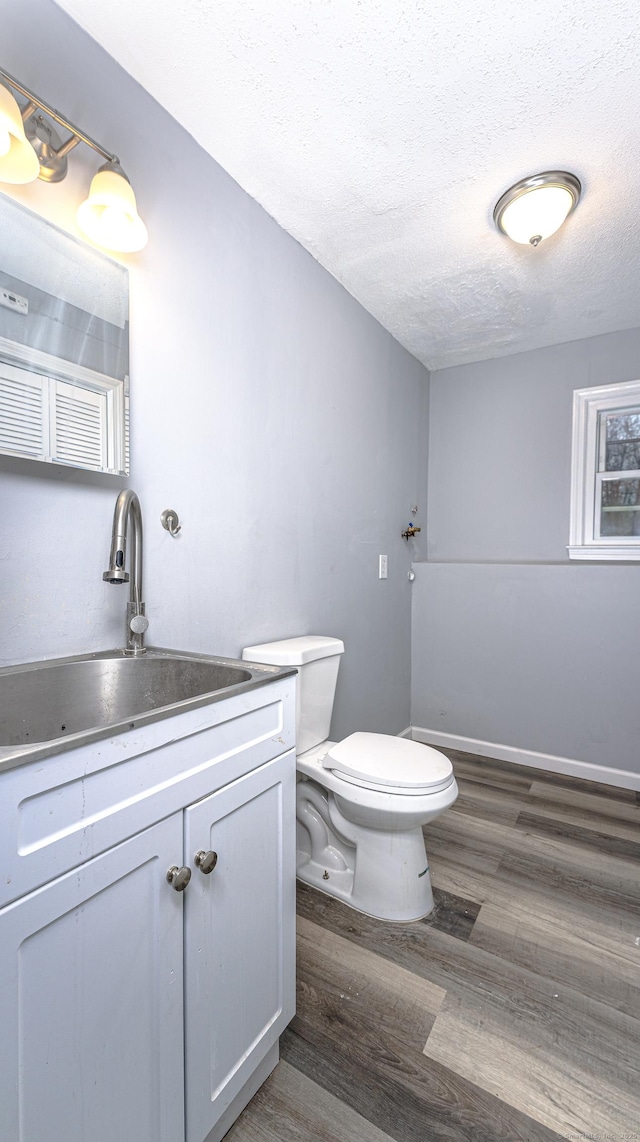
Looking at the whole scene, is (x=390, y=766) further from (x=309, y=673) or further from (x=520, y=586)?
(x=520, y=586)

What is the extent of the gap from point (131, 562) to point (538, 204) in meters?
1.73

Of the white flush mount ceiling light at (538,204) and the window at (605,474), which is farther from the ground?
the white flush mount ceiling light at (538,204)

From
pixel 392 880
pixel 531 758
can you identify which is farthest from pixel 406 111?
pixel 531 758

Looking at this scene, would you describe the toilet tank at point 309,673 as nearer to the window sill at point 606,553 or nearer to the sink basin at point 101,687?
the sink basin at point 101,687

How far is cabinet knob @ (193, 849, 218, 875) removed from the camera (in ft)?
2.59

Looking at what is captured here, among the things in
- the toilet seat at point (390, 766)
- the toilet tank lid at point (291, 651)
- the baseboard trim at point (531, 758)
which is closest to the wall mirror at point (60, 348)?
the toilet tank lid at point (291, 651)

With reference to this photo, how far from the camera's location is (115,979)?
66 cm

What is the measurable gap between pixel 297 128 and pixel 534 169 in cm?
76

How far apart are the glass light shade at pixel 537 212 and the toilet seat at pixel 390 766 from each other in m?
1.82

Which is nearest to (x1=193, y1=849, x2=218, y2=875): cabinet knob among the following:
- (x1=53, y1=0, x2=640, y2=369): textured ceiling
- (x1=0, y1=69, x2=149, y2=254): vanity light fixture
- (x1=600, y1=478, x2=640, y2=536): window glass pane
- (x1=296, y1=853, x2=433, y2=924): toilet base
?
(x1=296, y1=853, x2=433, y2=924): toilet base

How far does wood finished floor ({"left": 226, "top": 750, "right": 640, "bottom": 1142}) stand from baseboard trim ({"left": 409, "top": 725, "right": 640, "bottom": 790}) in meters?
0.59

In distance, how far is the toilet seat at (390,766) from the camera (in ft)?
4.61

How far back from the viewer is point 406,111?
1317 millimetres

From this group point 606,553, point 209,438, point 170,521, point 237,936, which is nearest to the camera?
point 237,936
